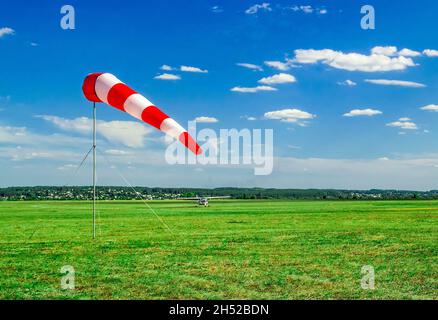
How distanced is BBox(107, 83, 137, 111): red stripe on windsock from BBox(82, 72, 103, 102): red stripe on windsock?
904 millimetres

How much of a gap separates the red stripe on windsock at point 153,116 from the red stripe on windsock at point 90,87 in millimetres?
2899

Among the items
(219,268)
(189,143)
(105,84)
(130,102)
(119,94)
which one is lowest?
(219,268)

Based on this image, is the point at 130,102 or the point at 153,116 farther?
the point at 130,102

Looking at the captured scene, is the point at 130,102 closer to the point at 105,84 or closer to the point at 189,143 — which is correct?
the point at 105,84

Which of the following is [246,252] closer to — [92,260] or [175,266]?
[175,266]

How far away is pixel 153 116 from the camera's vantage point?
43.4 feet

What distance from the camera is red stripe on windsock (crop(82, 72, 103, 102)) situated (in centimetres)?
1545

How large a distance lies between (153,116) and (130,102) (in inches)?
41.0

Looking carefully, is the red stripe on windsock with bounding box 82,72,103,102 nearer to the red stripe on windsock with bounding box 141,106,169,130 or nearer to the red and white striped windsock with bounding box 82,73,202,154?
the red and white striped windsock with bounding box 82,73,202,154

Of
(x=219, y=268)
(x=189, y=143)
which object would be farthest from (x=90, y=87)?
(x=219, y=268)

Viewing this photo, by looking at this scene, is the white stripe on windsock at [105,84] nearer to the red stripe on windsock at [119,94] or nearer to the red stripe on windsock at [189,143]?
the red stripe on windsock at [119,94]

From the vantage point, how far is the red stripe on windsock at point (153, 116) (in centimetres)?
1305

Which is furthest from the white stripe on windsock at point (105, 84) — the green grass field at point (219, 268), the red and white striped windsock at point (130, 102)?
the green grass field at point (219, 268)
